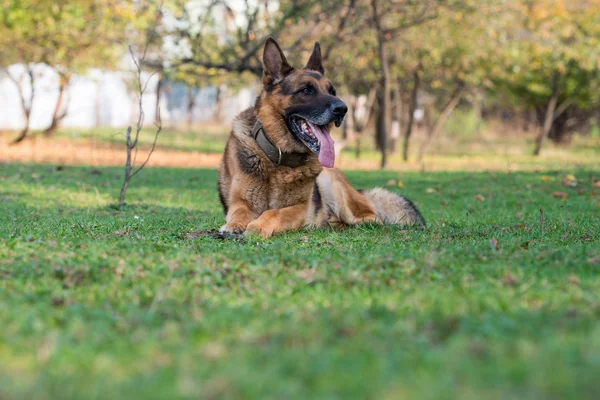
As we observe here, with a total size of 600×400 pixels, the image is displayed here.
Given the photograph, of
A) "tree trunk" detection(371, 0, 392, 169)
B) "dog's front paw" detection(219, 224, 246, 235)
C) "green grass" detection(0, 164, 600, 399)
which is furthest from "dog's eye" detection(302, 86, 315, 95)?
"tree trunk" detection(371, 0, 392, 169)

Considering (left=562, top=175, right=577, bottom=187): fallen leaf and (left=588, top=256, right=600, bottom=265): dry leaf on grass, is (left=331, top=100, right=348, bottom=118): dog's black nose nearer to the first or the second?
(left=588, top=256, right=600, bottom=265): dry leaf on grass

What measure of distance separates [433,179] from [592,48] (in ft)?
38.1

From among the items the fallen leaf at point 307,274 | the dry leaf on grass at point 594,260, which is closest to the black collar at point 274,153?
the fallen leaf at point 307,274

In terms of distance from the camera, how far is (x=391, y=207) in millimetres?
8453

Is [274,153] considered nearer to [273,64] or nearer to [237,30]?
[273,64]

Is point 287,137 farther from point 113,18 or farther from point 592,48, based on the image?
point 592,48

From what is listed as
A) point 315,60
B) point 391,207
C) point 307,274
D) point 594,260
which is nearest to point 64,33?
point 315,60

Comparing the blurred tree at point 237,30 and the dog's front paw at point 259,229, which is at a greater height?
the blurred tree at point 237,30

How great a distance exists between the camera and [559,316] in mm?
3350

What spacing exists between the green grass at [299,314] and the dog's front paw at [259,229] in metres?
0.26

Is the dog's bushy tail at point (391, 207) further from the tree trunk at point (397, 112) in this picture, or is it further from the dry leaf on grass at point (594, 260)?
the tree trunk at point (397, 112)

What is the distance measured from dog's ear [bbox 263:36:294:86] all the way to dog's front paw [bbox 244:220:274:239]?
1.69 m

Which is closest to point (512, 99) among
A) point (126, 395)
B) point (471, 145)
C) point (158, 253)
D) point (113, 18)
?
point (471, 145)

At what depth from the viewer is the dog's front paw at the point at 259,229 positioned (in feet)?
21.9
